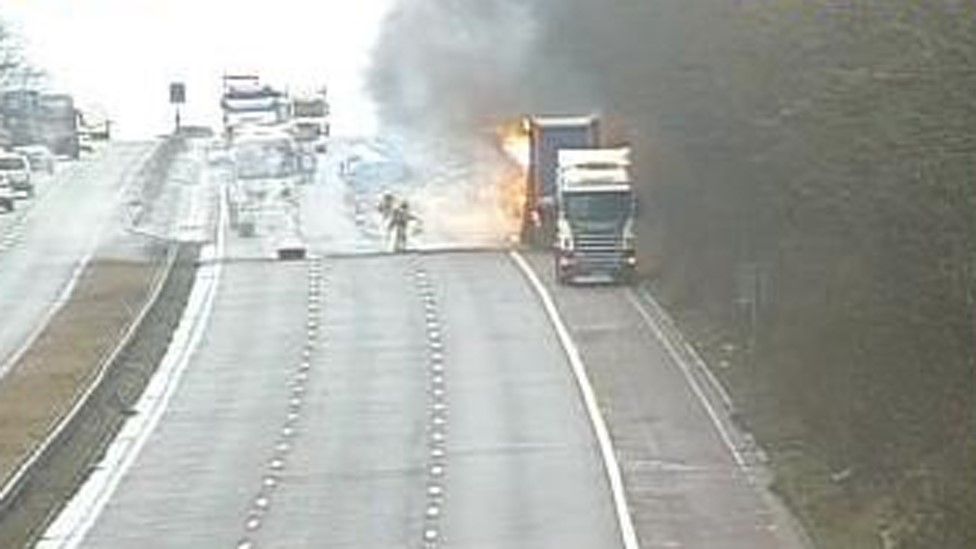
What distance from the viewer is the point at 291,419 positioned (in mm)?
54719

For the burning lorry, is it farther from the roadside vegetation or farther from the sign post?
the sign post

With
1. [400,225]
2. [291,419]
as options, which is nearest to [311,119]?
[400,225]

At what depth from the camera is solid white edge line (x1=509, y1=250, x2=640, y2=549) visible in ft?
143

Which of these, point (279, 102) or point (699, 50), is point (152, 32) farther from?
point (699, 50)

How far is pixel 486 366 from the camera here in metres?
60.4

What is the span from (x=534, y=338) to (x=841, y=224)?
670 inches

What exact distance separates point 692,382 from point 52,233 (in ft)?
146

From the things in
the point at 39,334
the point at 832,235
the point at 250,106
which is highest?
the point at 832,235

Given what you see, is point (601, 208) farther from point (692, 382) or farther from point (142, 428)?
point (142, 428)

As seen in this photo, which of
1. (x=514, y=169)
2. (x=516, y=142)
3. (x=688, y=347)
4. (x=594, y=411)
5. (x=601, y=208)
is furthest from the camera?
(x=514, y=169)

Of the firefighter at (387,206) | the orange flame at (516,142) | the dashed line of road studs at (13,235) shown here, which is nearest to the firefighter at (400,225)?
the firefighter at (387,206)

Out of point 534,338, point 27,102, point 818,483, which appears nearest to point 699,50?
point 534,338

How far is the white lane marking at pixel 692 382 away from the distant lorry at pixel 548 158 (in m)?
9.95

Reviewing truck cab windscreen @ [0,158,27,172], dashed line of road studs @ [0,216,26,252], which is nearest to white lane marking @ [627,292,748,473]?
dashed line of road studs @ [0,216,26,252]
